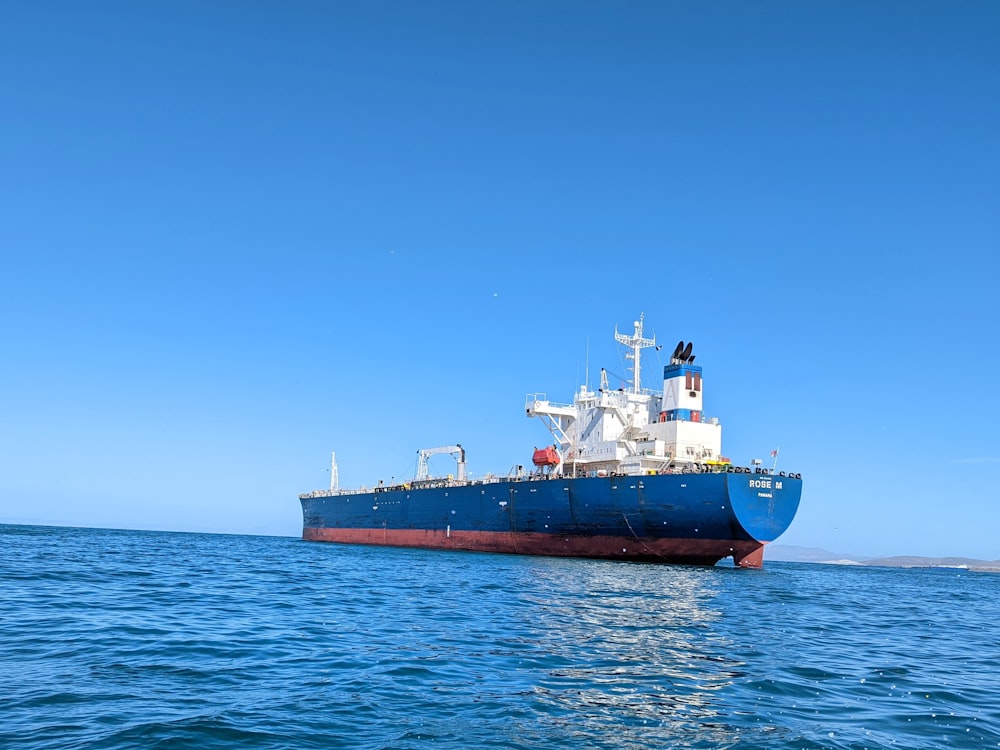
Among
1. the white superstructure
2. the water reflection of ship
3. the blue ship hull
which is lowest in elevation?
the water reflection of ship

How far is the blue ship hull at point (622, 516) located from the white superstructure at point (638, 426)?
3066 mm

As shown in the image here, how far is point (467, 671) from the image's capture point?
1142 centimetres

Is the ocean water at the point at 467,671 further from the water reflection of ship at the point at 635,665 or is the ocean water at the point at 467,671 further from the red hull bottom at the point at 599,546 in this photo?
the red hull bottom at the point at 599,546

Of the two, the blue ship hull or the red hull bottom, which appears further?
the red hull bottom

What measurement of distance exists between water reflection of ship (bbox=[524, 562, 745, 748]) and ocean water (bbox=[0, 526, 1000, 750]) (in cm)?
6

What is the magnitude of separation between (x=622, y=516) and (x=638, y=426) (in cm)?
870

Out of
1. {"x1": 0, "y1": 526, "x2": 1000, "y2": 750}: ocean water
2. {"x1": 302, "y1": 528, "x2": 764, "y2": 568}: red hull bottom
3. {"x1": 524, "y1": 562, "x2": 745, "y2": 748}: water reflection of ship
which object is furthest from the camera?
{"x1": 302, "y1": 528, "x2": 764, "y2": 568}: red hull bottom

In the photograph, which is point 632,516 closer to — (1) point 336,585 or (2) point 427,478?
(1) point 336,585

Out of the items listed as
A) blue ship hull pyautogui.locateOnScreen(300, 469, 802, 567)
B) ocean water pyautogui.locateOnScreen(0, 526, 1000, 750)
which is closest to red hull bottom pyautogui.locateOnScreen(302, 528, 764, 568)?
blue ship hull pyautogui.locateOnScreen(300, 469, 802, 567)

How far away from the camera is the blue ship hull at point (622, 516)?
36.6 meters

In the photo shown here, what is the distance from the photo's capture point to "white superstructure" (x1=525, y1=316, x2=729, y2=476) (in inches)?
1684

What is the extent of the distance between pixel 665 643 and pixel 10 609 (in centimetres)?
1386

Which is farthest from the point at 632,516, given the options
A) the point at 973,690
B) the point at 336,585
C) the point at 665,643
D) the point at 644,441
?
the point at 973,690

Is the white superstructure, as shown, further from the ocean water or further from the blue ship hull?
the ocean water
